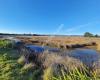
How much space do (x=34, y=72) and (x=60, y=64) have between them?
56.9 inches

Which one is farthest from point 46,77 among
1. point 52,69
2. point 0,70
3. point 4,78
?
point 0,70

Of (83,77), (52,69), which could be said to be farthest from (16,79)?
(83,77)

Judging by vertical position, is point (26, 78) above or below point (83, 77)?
below

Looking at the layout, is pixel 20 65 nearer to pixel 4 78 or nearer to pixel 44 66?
→ pixel 44 66

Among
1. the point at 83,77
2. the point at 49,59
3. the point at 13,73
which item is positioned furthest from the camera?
the point at 49,59

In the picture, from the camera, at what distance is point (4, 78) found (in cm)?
813

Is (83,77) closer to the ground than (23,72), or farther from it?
farther from it

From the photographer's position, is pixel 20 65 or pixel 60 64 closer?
pixel 60 64

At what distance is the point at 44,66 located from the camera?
33.0 feet

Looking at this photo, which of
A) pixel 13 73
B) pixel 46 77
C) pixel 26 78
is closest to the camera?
pixel 46 77

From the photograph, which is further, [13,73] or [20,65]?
[20,65]

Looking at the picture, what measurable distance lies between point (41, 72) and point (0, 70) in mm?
2151

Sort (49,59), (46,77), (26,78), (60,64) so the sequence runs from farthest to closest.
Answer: (49,59) → (60,64) → (26,78) → (46,77)

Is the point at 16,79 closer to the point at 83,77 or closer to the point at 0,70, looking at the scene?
the point at 0,70
